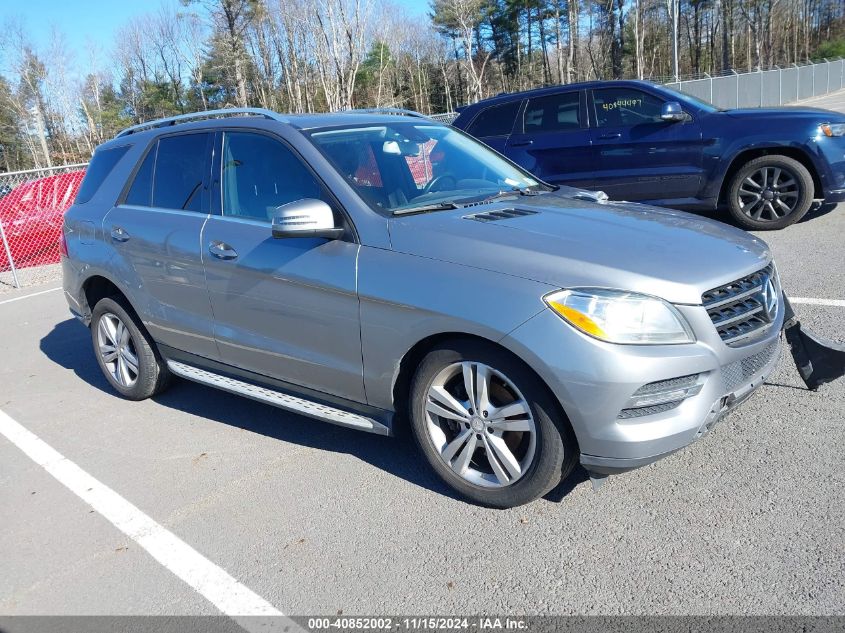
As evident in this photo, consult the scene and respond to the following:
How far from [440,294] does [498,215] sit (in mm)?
635

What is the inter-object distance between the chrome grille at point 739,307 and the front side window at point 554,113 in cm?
576

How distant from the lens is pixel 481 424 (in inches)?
123

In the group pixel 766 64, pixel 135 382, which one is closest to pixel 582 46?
pixel 766 64

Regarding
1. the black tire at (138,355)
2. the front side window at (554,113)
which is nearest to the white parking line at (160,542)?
the black tire at (138,355)

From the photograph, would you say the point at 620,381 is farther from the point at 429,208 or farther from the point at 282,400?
the point at 282,400

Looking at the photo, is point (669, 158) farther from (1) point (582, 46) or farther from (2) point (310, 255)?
(1) point (582, 46)

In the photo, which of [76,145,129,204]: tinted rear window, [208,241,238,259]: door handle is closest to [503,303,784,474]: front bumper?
[208,241,238,259]: door handle

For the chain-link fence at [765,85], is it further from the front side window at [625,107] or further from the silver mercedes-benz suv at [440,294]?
the silver mercedes-benz suv at [440,294]

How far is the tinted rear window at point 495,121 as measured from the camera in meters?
8.99

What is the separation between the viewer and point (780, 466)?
10.8 feet

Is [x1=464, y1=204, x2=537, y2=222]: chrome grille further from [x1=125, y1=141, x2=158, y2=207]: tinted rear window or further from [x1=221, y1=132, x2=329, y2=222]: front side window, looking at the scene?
[x1=125, y1=141, x2=158, y2=207]: tinted rear window

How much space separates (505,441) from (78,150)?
66978 millimetres

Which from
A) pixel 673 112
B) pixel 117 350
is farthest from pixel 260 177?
pixel 673 112

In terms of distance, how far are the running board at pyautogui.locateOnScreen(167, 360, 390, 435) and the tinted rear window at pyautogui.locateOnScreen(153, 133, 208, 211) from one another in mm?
1015
